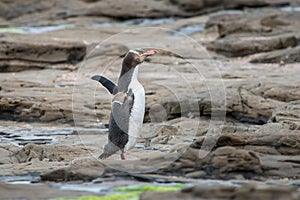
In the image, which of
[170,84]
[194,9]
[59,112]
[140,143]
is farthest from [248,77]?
[194,9]

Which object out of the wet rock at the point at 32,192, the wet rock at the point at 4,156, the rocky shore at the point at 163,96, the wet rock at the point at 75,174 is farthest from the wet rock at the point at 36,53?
the wet rock at the point at 32,192

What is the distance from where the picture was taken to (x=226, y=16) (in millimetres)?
18484

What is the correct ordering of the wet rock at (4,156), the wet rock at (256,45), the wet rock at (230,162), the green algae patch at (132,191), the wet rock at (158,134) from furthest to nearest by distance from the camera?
the wet rock at (256,45), the wet rock at (158,134), the wet rock at (4,156), the wet rock at (230,162), the green algae patch at (132,191)

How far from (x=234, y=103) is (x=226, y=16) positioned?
23.7 ft

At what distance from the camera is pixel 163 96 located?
1235cm

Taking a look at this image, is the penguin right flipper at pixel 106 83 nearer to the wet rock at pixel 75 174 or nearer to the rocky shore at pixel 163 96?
the rocky shore at pixel 163 96

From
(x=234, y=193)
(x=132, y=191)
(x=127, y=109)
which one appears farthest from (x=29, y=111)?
(x=234, y=193)

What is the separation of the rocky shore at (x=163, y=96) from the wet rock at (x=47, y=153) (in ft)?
0.04

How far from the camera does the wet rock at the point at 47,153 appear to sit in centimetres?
879

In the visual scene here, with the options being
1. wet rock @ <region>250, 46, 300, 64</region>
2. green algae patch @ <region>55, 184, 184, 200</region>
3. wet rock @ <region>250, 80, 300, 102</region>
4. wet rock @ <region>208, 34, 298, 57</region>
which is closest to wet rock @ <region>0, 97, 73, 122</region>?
wet rock @ <region>250, 80, 300, 102</region>

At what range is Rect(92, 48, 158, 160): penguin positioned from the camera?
8.52 meters

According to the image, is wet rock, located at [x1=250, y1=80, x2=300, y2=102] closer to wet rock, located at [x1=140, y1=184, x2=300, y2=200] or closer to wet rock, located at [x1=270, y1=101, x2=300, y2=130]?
wet rock, located at [x1=270, y1=101, x2=300, y2=130]

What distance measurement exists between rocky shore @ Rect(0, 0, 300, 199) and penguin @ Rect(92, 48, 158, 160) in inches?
7.2

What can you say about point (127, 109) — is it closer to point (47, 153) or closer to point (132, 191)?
point (47, 153)
